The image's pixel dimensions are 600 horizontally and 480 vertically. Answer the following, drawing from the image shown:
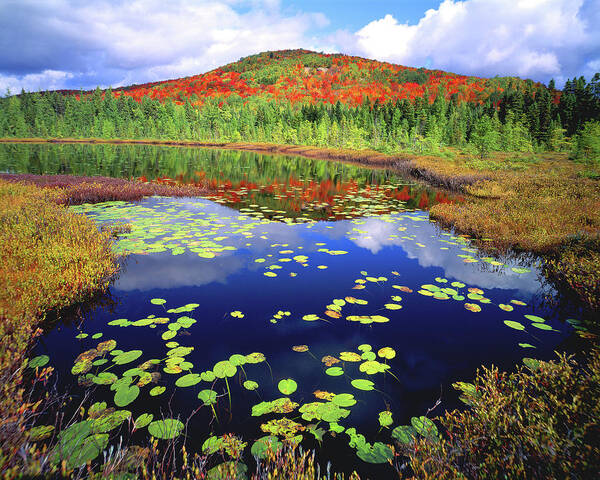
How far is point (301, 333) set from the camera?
5090mm

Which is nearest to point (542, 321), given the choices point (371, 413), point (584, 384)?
point (584, 384)

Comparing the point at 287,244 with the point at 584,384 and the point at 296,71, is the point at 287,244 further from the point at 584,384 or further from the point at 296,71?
→ the point at 296,71

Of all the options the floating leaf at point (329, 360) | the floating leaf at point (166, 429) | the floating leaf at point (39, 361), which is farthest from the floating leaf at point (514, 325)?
the floating leaf at point (39, 361)

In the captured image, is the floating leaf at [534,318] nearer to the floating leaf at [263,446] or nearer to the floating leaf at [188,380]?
the floating leaf at [263,446]

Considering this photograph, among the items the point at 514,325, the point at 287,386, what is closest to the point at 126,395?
the point at 287,386

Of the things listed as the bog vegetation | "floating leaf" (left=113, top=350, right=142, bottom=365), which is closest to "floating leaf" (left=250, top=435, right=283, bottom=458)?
the bog vegetation

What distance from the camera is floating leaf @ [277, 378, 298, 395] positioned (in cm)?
383

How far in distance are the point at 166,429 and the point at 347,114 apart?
91964 millimetres

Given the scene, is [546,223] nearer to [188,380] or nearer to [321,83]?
[188,380]

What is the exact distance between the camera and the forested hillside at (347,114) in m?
56.3

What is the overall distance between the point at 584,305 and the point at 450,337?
11.5 feet

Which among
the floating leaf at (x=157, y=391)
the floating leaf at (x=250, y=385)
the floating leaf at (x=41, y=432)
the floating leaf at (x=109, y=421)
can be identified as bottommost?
the floating leaf at (x=250, y=385)

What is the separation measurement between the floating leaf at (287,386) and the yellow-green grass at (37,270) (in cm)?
258

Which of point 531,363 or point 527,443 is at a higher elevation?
point 527,443
